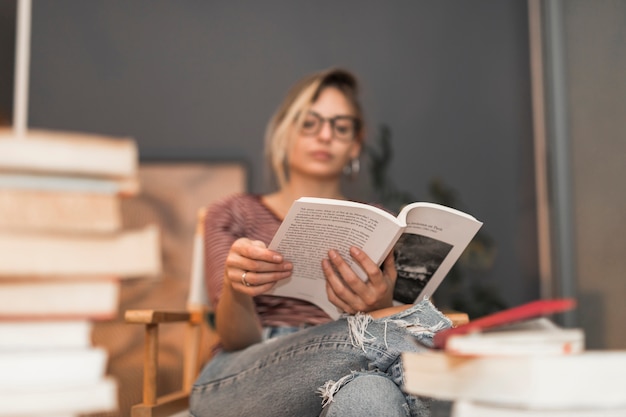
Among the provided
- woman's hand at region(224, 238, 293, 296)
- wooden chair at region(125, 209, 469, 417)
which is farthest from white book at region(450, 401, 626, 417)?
wooden chair at region(125, 209, 469, 417)

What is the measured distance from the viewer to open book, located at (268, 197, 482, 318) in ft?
3.42

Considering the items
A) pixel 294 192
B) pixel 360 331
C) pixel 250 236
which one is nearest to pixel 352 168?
pixel 294 192

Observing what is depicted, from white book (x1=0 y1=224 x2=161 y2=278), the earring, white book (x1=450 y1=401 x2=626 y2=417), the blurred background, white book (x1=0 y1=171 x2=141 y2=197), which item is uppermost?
the blurred background

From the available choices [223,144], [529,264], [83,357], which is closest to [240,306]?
[83,357]

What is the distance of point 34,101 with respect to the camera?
9.02 ft

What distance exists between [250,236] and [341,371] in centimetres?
64

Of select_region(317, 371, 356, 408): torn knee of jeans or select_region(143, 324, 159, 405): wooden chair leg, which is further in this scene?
select_region(143, 324, 159, 405): wooden chair leg

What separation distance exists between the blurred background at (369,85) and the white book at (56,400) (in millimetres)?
2074

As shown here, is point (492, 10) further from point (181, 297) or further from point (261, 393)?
point (261, 393)

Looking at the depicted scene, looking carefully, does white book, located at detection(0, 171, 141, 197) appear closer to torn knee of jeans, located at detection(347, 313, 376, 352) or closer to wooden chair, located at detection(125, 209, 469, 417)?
torn knee of jeans, located at detection(347, 313, 376, 352)

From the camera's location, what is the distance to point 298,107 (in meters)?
1.68

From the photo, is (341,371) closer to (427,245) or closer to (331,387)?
(331,387)

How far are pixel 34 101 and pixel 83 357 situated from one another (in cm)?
246

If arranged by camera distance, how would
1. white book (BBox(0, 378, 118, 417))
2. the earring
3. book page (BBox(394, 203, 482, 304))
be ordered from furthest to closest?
1. the earring
2. book page (BBox(394, 203, 482, 304))
3. white book (BBox(0, 378, 118, 417))
